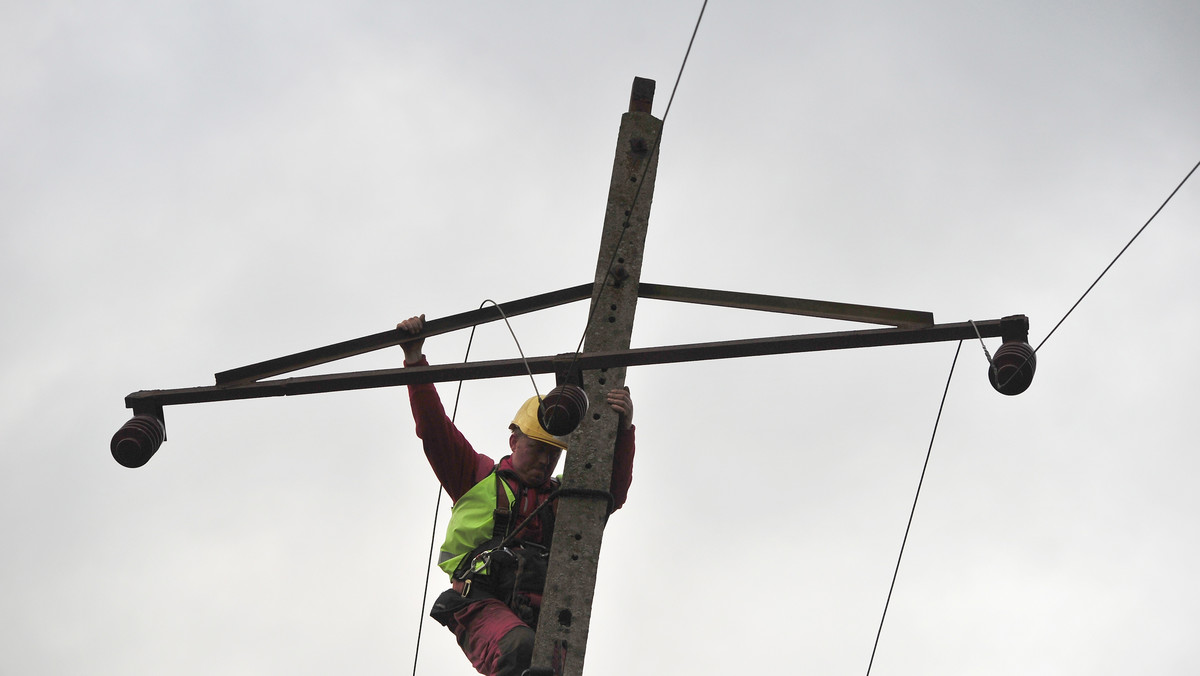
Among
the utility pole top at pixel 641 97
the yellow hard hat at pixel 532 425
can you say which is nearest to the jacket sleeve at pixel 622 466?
the yellow hard hat at pixel 532 425

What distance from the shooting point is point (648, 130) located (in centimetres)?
544

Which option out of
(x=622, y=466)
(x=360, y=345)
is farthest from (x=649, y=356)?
(x=360, y=345)

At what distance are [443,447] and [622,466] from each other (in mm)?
899

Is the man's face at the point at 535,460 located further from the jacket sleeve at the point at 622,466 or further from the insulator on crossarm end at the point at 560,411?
the insulator on crossarm end at the point at 560,411

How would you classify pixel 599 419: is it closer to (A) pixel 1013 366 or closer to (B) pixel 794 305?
(B) pixel 794 305

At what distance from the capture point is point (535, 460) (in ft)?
18.6

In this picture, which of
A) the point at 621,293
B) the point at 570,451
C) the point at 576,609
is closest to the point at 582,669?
the point at 576,609

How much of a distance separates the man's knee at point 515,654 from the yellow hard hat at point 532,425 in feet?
3.30

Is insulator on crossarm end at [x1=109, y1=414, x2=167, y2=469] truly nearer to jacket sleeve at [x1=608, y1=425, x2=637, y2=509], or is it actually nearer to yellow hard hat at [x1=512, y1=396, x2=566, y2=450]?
yellow hard hat at [x1=512, y1=396, x2=566, y2=450]

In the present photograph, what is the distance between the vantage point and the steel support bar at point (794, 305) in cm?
479

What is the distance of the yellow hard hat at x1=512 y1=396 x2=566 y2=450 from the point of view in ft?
18.6

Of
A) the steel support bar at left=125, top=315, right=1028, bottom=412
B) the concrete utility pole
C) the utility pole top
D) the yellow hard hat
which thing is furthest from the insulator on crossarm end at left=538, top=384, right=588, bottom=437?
the utility pole top

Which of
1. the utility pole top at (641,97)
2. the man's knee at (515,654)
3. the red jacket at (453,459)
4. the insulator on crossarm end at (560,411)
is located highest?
the utility pole top at (641,97)

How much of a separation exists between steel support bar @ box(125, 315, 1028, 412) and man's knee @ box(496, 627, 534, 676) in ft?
3.34
